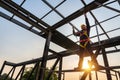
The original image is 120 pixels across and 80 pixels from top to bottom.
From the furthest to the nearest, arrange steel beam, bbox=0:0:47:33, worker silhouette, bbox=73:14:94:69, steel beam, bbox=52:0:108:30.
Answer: steel beam, bbox=0:0:47:33, steel beam, bbox=52:0:108:30, worker silhouette, bbox=73:14:94:69

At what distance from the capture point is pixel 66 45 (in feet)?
27.9

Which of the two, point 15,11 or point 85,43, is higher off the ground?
point 15,11

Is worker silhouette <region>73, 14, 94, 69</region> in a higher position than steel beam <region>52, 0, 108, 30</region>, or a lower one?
lower

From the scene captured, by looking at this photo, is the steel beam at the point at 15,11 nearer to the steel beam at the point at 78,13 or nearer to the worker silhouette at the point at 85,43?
the steel beam at the point at 78,13

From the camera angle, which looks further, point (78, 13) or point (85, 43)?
point (78, 13)

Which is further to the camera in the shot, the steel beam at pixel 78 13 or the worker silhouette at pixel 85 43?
the steel beam at pixel 78 13

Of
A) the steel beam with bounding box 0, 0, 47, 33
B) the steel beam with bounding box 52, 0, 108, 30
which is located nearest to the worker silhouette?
the steel beam with bounding box 52, 0, 108, 30

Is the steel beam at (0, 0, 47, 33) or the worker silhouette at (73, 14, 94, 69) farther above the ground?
the steel beam at (0, 0, 47, 33)

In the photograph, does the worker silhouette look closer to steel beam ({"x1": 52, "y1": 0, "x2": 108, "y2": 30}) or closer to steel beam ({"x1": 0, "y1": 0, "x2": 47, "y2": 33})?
steel beam ({"x1": 52, "y1": 0, "x2": 108, "y2": 30})

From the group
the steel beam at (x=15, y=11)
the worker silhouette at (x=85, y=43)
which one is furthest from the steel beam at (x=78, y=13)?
the steel beam at (x=15, y=11)

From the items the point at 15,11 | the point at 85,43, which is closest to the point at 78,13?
the point at 85,43

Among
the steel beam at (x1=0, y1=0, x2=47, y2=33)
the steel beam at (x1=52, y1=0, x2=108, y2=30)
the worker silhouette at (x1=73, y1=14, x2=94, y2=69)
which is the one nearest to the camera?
the worker silhouette at (x1=73, y1=14, x2=94, y2=69)

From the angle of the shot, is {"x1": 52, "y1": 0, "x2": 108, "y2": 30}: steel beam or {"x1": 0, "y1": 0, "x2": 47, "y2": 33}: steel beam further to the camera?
{"x1": 0, "y1": 0, "x2": 47, "y2": 33}: steel beam

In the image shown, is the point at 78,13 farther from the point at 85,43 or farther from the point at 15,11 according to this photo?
the point at 15,11
